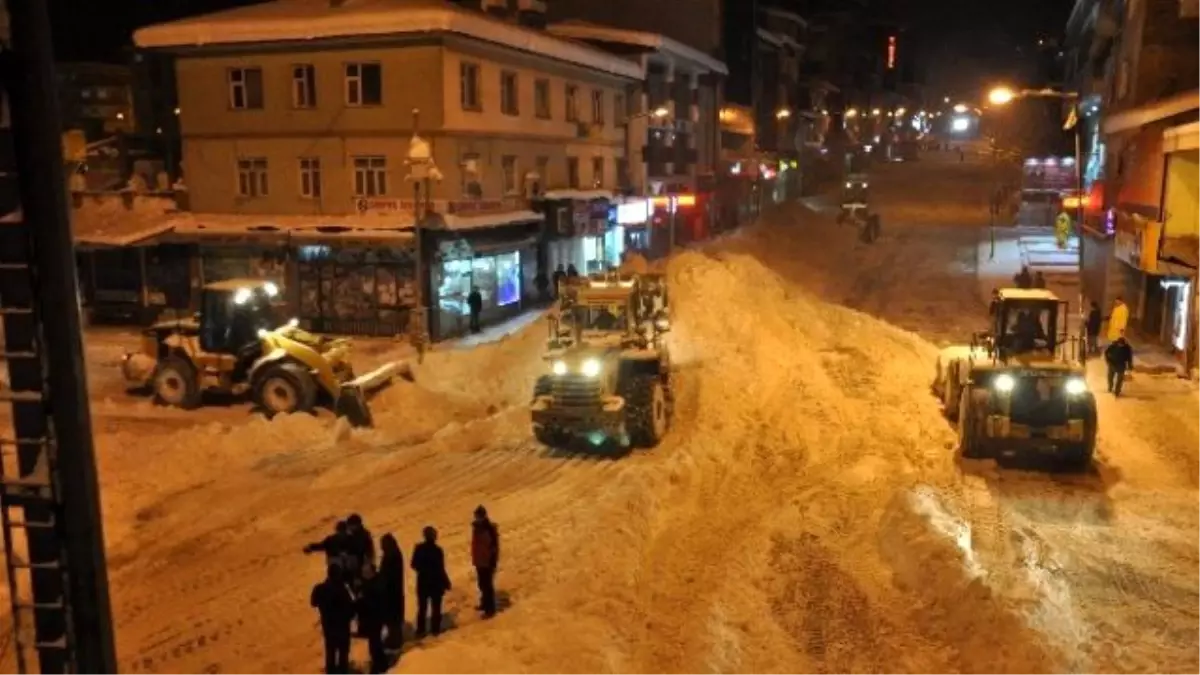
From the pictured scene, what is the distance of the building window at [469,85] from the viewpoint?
30.2 metres

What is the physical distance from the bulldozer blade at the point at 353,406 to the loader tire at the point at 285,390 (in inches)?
31.2

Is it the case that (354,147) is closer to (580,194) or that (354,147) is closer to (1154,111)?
(580,194)

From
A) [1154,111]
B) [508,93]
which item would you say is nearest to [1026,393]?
[1154,111]

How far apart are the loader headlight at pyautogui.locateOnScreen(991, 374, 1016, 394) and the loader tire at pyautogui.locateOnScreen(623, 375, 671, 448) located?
580cm

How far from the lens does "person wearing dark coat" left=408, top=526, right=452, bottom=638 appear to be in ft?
35.0

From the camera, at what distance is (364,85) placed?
30156 mm

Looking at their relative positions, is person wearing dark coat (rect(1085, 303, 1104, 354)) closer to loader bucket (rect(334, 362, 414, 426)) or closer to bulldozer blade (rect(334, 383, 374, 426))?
loader bucket (rect(334, 362, 414, 426))

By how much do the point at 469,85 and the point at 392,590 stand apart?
22.8 m

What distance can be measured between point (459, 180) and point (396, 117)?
2.61m

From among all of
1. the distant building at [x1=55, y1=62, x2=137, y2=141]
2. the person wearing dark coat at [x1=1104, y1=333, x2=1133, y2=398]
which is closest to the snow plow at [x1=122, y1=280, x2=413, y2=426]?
the person wearing dark coat at [x1=1104, y1=333, x2=1133, y2=398]

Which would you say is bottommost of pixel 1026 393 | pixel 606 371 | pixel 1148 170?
pixel 1026 393

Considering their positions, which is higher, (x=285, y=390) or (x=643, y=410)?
(x=643, y=410)

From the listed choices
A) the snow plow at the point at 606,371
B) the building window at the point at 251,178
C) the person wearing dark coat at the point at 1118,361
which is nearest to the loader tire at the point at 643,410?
the snow plow at the point at 606,371

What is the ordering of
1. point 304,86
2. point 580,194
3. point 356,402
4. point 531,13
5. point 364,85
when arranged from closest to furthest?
1. point 356,402
2. point 364,85
3. point 304,86
4. point 580,194
5. point 531,13
